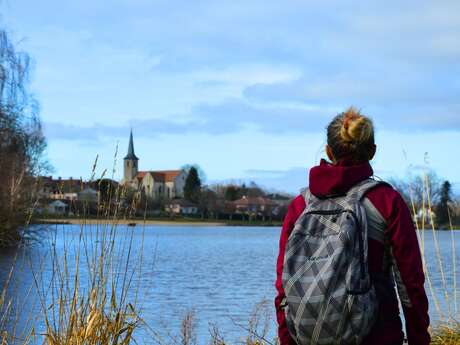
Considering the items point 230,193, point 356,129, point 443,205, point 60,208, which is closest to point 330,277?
point 356,129

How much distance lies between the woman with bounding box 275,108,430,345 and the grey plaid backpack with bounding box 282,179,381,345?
0.21 feet

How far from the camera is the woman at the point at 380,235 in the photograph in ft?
8.71

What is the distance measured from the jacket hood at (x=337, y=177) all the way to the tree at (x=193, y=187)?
4237 inches

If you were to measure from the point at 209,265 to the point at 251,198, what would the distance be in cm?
10897

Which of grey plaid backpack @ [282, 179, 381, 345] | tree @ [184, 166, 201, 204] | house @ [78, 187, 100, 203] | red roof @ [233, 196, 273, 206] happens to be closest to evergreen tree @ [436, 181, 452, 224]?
house @ [78, 187, 100, 203]

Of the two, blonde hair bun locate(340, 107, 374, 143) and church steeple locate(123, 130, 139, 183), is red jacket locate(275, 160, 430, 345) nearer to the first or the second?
blonde hair bun locate(340, 107, 374, 143)

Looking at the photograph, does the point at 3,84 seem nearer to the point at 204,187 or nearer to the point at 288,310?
the point at 288,310

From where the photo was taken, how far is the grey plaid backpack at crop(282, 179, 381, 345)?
2588 mm

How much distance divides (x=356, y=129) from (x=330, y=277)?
22.0 inches

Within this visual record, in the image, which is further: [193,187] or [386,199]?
[193,187]

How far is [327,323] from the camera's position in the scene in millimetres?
2598

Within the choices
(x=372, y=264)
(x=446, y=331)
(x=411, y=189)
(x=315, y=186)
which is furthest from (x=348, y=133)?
(x=446, y=331)

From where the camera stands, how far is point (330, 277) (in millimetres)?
2582

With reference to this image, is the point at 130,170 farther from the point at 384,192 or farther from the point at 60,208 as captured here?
the point at 384,192
